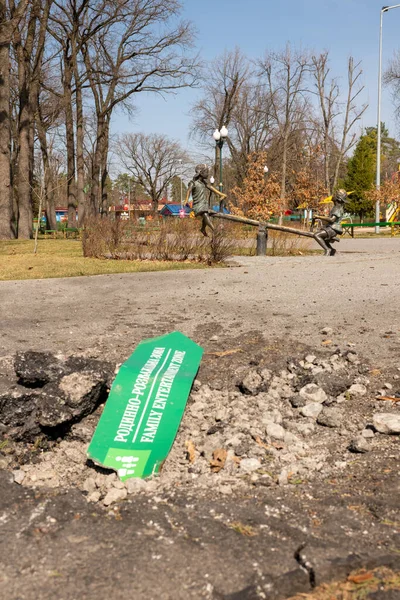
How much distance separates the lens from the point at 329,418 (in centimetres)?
351

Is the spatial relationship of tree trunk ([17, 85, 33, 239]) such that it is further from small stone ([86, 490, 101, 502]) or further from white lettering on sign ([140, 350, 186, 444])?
small stone ([86, 490, 101, 502])

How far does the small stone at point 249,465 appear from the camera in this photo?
116 inches

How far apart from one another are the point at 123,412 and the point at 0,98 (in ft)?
67.7

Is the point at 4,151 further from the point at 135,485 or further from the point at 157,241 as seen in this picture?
the point at 135,485

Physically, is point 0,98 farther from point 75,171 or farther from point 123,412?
point 123,412

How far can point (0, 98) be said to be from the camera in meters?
21.2

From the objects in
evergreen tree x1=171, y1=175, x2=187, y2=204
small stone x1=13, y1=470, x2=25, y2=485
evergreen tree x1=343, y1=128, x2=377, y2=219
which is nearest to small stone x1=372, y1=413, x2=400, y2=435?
small stone x1=13, y1=470, x2=25, y2=485

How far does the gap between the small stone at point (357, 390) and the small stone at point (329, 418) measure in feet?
Answer: 1.08

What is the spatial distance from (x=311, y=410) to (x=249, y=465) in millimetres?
788

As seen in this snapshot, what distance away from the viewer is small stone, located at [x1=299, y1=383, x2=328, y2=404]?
148 inches

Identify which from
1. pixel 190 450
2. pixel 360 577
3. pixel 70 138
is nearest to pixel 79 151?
pixel 70 138

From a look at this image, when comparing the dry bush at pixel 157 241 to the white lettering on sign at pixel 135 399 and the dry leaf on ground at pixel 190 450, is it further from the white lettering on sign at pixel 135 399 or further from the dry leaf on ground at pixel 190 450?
the dry leaf on ground at pixel 190 450

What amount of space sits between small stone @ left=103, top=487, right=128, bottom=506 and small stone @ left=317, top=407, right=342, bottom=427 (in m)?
1.35

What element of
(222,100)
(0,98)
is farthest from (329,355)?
(222,100)
